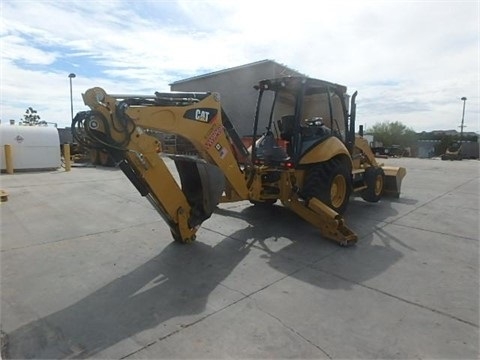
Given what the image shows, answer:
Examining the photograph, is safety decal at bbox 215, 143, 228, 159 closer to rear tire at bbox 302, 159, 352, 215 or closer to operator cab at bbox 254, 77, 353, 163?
operator cab at bbox 254, 77, 353, 163

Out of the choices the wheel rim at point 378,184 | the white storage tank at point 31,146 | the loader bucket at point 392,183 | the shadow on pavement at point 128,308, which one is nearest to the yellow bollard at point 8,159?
the white storage tank at point 31,146

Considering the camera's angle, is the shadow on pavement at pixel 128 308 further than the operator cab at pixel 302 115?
No

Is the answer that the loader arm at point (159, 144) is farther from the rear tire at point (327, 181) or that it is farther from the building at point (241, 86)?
the building at point (241, 86)

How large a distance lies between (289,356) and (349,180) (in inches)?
169

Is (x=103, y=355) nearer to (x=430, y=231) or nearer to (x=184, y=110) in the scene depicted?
(x=184, y=110)

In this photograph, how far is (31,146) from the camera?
14.5 metres

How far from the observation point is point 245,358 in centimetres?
258

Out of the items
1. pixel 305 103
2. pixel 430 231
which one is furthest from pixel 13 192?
pixel 430 231

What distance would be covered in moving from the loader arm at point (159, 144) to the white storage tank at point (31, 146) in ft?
38.8

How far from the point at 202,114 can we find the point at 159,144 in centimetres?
70

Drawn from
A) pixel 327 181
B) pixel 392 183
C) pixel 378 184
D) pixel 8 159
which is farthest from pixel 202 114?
pixel 8 159

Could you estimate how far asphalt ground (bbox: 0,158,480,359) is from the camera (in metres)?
2.75

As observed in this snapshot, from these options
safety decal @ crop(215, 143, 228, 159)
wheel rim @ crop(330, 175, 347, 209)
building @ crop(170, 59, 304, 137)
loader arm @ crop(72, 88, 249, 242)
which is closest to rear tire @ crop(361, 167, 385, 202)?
wheel rim @ crop(330, 175, 347, 209)

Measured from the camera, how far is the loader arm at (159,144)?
3826mm
